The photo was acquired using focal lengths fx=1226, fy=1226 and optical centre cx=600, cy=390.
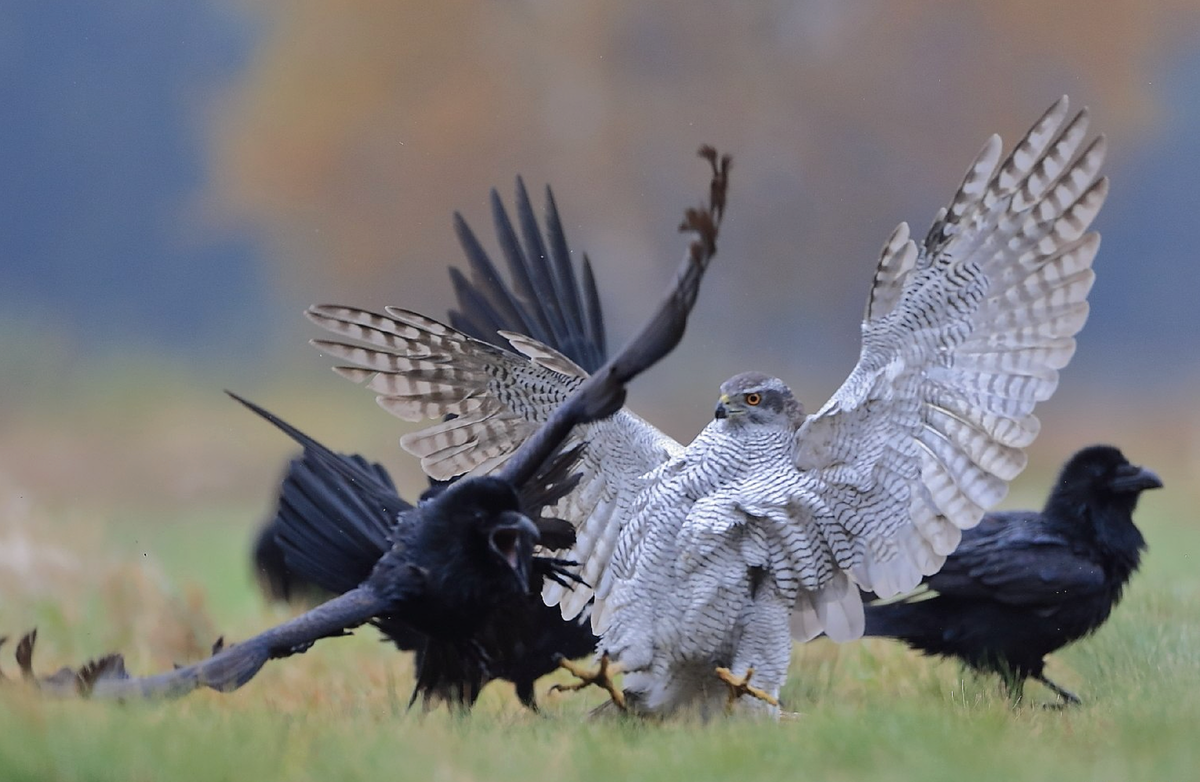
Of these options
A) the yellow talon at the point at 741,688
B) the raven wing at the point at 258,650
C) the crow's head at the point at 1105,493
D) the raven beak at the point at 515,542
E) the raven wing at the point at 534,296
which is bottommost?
the raven wing at the point at 258,650

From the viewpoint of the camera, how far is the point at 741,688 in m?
3.39

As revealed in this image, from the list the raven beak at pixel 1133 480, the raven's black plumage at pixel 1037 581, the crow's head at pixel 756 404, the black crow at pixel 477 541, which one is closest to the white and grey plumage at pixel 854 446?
the crow's head at pixel 756 404

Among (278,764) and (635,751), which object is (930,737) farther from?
(278,764)

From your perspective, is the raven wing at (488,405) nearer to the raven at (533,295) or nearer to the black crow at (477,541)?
the raven at (533,295)

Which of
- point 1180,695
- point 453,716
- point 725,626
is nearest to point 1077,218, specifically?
point 1180,695

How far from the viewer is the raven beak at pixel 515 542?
309 centimetres

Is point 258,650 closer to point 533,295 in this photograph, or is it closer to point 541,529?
point 541,529

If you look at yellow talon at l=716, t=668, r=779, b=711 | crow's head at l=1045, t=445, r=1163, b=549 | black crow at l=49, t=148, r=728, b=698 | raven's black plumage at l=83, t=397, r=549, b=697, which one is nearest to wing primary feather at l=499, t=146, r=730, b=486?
black crow at l=49, t=148, r=728, b=698

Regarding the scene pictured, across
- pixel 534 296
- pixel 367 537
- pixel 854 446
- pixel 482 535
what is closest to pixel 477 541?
pixel 482 535

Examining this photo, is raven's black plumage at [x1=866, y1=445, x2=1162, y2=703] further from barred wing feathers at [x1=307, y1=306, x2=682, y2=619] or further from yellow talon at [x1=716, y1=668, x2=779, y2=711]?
barred wing feathers at [x1=307, y1=306, x2=682, y2=619]

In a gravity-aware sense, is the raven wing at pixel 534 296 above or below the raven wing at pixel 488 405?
above

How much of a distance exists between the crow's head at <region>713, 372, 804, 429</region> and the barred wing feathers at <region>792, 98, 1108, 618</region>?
0.18 meters

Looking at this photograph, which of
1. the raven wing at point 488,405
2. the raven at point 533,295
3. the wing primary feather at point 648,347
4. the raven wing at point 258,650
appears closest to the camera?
the raven wing at point 258,650

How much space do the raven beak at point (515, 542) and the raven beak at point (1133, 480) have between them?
2157 millimetres
